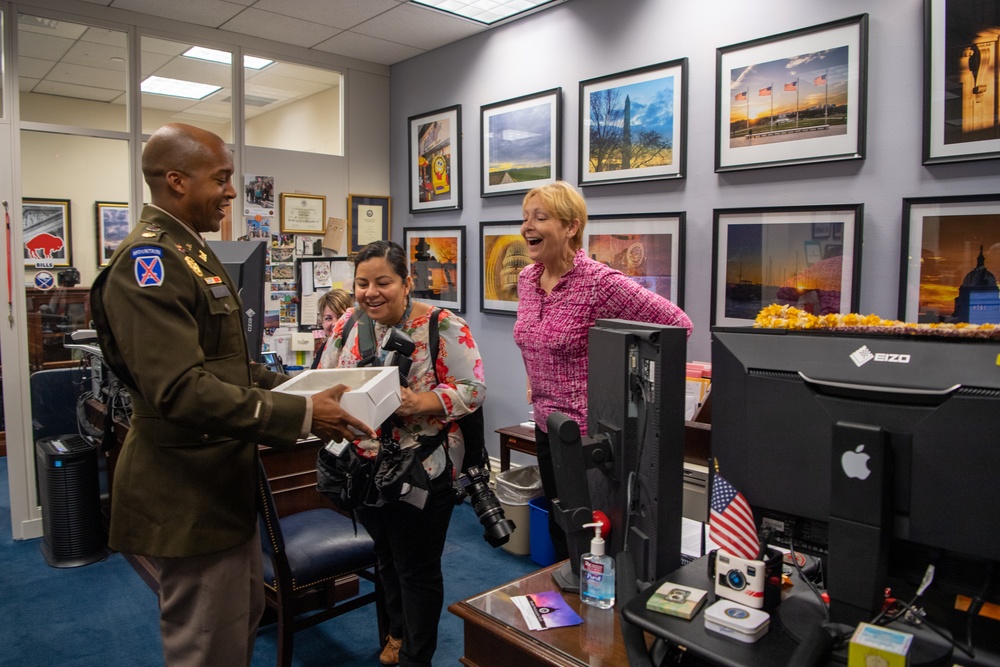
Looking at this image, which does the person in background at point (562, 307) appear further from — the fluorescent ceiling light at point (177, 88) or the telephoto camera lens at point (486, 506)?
the fluorescent ceiling light at point (177, 88)

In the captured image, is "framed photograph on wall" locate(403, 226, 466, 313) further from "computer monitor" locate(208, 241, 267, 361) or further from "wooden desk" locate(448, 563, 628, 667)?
Answer: "wooden desk" locate(448, 563, 628, 667)

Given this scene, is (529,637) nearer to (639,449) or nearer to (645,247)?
(639,449)

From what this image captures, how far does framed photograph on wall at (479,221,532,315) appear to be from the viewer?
4.32 m

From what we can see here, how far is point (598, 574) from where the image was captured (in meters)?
1.38

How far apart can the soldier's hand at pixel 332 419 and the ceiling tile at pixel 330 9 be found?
3124 millimetres

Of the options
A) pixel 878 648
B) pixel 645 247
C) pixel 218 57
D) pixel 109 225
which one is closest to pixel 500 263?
pixel 645 247

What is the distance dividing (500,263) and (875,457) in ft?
11.5

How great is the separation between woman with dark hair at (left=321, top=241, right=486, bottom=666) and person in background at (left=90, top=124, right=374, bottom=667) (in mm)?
532

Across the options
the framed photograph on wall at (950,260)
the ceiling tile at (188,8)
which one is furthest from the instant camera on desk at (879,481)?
the ceiling tile at (188,8)

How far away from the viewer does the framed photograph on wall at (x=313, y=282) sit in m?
4.88

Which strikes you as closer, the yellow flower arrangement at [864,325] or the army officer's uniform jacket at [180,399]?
the yellow flower arrangement at [864,325]

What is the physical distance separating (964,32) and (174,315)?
2743 mm

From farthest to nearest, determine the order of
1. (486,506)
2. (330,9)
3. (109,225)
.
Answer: (109,225)
(330,9)
(486,506)

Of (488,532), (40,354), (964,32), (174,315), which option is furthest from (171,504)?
(40,354)
